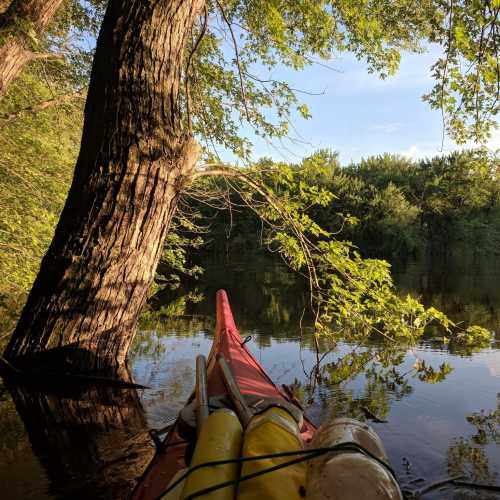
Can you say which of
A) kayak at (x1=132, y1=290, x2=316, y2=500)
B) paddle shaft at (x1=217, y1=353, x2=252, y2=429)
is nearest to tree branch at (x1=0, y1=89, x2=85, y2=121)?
kayak at (x1=132, y1=290, x2=316, y2=500)

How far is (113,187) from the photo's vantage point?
3.30 metres

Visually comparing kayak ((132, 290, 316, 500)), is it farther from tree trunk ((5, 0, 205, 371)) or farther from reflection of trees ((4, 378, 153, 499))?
tree trunk ((5, 0, 205, 371))

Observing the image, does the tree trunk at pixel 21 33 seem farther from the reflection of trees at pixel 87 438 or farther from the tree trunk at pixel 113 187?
the reflection of trees at pixel 87 438

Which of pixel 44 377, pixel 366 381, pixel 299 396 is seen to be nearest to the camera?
pixel 44 377

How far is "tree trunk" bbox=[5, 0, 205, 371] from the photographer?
3312 mm

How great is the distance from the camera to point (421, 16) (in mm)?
6148

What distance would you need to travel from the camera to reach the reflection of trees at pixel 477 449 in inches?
146

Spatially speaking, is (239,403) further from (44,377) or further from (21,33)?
(21,33)

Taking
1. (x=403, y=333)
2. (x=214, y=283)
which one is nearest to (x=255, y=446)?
(x=403, y=333)

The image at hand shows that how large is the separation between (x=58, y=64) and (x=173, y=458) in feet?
27.0

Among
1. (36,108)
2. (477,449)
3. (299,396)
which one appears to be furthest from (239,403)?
(36,108)

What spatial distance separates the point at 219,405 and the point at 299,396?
3.40m

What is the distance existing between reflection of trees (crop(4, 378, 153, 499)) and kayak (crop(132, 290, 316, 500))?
379mm

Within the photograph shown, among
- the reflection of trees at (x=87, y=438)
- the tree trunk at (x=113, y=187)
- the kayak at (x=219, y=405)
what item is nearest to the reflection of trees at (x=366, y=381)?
the kayak at (x=219, y=405)
